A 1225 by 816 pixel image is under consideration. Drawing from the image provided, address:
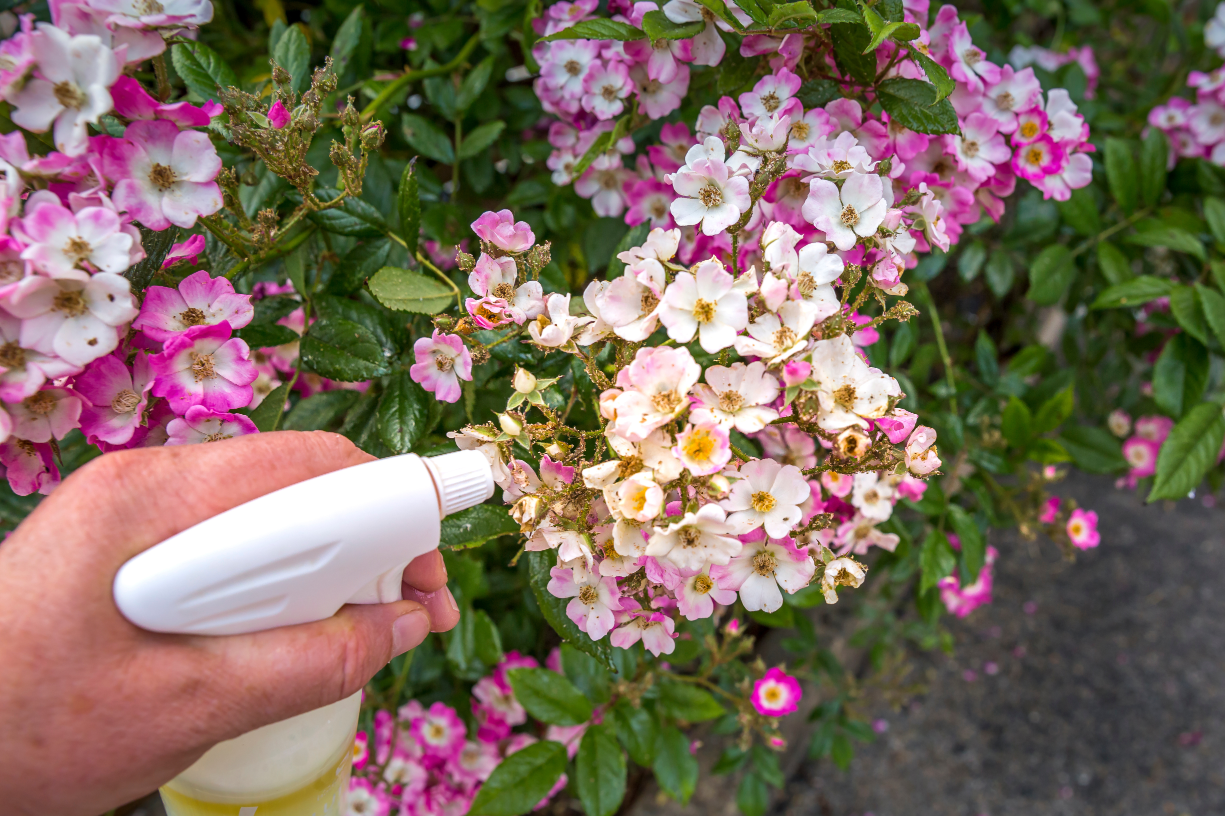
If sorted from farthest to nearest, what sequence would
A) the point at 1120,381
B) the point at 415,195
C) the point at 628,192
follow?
1. the point at 1120,381
2. the point at 628,192
3. the point at 415,195

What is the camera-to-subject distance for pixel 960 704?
2.28 m

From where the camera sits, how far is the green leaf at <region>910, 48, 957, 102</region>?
2.60ft

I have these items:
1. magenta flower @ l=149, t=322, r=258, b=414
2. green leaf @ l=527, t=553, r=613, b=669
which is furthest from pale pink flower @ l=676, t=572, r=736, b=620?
magenta flower @ l=149, t=322, r=258, b=414

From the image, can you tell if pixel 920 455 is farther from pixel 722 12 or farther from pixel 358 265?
pixel 358 265

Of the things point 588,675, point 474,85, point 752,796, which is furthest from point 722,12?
point 752,796

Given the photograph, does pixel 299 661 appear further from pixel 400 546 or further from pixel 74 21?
pixel 74 21

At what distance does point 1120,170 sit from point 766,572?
3.74ft

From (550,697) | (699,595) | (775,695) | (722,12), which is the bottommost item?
(775,695)

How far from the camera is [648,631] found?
830 millimetres

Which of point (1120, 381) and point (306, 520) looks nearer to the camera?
point (306, 520)

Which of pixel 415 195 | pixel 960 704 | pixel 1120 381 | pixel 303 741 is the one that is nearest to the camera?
pixel 303 741

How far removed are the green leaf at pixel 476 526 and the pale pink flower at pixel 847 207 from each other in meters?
0.50

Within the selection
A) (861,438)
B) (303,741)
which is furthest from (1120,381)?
(303,741)

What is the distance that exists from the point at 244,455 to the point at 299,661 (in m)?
0.18
